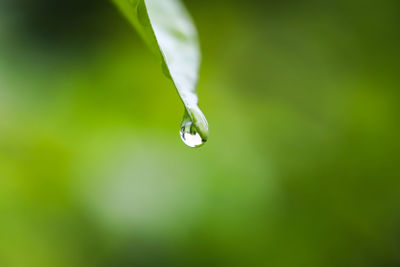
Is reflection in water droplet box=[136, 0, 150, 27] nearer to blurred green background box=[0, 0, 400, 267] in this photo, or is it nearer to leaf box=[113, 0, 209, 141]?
leaf box=[113, 0, 209, 141]

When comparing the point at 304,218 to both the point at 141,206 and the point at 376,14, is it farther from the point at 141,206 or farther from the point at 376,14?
the point at 376,14

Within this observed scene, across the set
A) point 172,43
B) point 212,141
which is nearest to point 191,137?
point 172,43

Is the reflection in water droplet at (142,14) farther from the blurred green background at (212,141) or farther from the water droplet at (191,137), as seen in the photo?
the blurred green background at (212,141)

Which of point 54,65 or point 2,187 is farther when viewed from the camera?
point 54,65

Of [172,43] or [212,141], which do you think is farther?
[212,141]

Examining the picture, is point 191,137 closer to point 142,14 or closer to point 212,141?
point 142,14

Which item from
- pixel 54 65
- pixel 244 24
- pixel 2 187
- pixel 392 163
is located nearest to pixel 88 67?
pixel 54 65

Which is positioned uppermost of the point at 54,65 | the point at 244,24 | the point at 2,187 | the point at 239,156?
the point at 244,24
